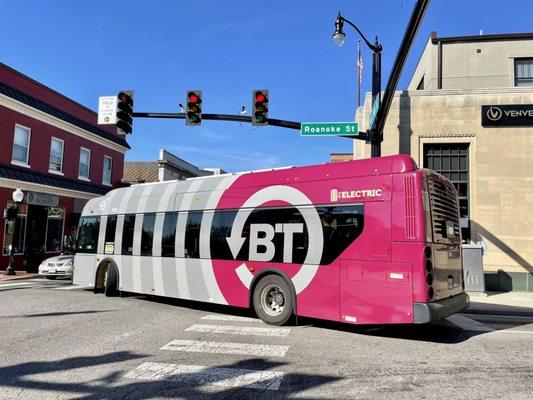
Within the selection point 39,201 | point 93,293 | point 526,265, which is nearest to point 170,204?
point 93,293

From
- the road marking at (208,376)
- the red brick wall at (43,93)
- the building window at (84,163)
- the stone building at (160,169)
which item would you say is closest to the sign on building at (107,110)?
the red brick wall at (43,93)

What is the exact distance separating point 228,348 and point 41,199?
62.0ft

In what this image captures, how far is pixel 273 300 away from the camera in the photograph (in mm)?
9102

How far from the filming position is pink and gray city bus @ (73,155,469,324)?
7.29 metres

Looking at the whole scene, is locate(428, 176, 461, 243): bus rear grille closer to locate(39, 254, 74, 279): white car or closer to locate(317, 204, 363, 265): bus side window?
locate(317, 204, 363, 265): bus side window

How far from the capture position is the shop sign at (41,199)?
2136 centimetres

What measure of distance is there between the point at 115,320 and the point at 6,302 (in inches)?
167

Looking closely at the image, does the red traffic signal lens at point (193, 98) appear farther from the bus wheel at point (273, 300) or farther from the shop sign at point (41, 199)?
the shop sign at point (41, 199)

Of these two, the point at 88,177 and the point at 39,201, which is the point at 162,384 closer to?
the point at 39,201

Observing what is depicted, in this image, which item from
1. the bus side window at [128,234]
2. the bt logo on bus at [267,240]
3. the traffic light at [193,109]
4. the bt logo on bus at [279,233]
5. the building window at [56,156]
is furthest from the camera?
the building window at [56,156]

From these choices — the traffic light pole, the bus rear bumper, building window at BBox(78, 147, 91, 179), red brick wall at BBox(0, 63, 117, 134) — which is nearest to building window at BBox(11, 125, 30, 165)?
red brick wall at BBox(0, 63, 117, 134)

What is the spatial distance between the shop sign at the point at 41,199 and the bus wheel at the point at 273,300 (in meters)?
16.5

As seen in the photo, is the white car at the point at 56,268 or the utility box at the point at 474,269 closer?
the utility box at the point at 474,269

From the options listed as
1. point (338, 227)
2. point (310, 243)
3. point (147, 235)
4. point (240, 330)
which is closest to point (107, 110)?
point (147, 235)
